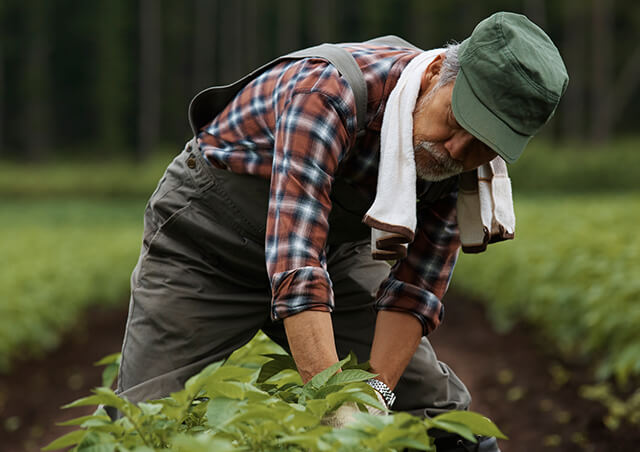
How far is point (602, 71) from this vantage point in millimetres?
24625

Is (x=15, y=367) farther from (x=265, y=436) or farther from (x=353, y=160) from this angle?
(x=265, y=436)

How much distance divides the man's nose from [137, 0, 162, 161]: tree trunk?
2719 centimetres

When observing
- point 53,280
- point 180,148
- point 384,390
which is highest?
point 384,390

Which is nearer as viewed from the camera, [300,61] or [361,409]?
[361,409]

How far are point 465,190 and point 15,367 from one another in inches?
212

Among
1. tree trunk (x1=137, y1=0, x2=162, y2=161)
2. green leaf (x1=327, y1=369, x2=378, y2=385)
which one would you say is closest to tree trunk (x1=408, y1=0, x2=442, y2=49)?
tree trunk (x1=137, y1=0, x2=162, y2=161)

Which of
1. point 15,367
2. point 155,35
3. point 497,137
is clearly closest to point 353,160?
point 497,137

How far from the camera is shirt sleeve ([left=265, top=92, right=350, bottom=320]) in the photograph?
200 cm

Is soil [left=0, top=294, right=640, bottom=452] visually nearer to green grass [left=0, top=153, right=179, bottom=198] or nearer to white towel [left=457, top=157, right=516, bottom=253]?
white towel [left=457, top=157, right=516, bottom=253]

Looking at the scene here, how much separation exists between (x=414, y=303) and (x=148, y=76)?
94.3ft

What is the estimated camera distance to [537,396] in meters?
5.23

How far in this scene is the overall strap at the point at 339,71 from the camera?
2.20 meters

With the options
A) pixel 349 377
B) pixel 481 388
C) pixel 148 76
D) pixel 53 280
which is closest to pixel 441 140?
pixel 349 377

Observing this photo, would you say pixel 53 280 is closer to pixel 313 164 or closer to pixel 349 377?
pixel 313 164
